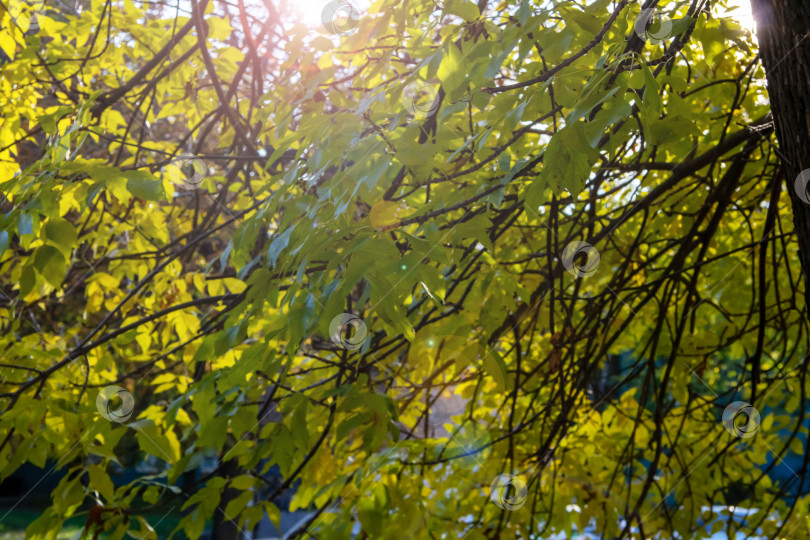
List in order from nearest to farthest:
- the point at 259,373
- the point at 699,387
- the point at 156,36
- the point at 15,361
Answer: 1. the point at 259,373
2. the point at 15,361
3. the point at 156,36
4. the point at 699,387

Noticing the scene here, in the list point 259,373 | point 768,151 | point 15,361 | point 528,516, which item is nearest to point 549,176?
point 259,373

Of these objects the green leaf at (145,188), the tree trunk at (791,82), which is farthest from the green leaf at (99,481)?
the tree trunk at (791,82)

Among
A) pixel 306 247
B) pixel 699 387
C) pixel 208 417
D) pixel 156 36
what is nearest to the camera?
pixel 306 247

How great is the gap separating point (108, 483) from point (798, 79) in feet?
6.65

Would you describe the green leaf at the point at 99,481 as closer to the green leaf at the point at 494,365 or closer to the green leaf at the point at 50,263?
the green leaf at the point at 50,263

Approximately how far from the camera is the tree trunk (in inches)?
53.6

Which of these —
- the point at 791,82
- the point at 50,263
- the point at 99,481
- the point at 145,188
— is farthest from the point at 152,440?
the point at 791,82

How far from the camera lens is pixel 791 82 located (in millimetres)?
1394

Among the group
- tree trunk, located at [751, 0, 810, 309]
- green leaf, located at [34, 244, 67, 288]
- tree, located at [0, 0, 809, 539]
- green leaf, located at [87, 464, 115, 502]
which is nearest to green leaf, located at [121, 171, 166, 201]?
tree, located at [0, 0, 809, 539]

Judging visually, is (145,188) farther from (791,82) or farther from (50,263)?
(791,82)

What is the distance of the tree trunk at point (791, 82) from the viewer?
136 cm

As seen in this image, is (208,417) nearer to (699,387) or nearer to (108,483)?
(108,483)

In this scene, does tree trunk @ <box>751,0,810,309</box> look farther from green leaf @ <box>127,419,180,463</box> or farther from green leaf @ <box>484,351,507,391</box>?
green leaf @ <box>127,419,180,463</box>

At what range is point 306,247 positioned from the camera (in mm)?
1458
